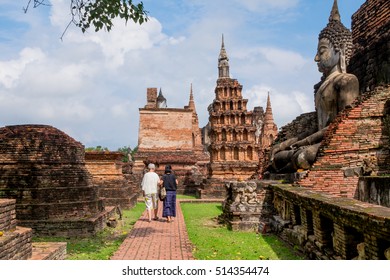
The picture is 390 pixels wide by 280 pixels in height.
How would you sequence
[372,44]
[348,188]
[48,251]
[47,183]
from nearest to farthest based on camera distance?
1. [48,251]
2. [348,188]
3. [47,183]
4. [372,44]

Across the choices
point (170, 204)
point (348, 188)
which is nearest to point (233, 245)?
point (348, 188)

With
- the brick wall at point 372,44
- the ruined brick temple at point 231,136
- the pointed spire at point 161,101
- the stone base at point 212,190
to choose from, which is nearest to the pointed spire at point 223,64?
the ruined brick temple at point 231,136

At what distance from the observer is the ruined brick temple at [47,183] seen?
8852 mm

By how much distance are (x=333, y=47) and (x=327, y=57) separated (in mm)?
308

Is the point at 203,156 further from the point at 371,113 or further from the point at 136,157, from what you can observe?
the point at 371,113

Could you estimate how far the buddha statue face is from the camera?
1083 centimetres

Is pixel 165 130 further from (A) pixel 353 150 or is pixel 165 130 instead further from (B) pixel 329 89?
(A) pixel 353 150

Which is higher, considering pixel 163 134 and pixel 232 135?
pixel 163 134

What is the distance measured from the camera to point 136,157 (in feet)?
107

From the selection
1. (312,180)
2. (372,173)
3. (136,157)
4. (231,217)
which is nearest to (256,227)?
(231,217)

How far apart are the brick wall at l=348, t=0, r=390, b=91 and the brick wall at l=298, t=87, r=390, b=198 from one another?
1828 mm

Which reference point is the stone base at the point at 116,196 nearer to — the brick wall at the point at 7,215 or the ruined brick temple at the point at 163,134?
the brick wall at the point at 7,215

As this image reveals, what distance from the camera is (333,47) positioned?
1091 centimetres

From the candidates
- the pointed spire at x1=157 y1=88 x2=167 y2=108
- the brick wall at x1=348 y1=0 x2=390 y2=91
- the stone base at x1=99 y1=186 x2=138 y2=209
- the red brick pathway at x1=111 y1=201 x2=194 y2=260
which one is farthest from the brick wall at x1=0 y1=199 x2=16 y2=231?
the pointed spire at x1=157 y1=88 x2=167 y2=108
